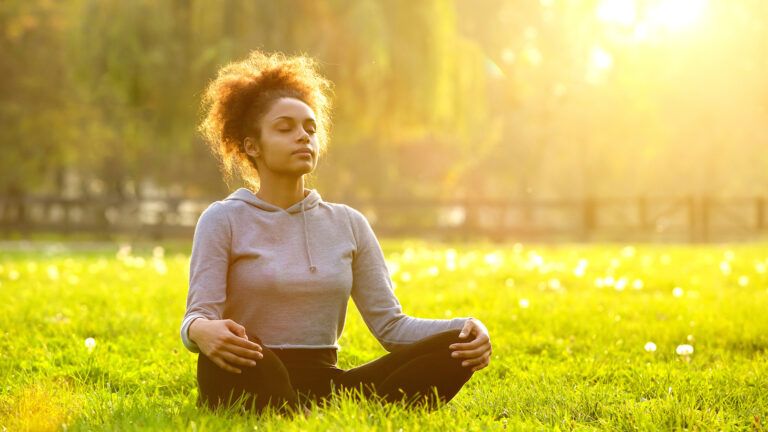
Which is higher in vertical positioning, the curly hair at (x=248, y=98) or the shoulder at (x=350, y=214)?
the curly hair at (x=248, y=98)

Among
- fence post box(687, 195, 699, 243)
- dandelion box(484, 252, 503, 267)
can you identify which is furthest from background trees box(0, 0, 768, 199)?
fence post box(687, 195, 699, 243)

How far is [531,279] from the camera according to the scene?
9844mm

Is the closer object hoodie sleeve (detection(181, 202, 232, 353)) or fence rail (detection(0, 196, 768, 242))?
hoodie sleeve (detection(181, 202, 232, 353))

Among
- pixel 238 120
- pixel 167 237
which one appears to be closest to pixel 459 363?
pixel 238 120

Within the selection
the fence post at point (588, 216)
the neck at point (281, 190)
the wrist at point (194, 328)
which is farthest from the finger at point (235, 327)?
the fence post at point (588, 216)

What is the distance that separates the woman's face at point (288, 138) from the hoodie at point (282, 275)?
183 mm

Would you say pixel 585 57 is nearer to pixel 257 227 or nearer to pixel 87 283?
pixel 87 283

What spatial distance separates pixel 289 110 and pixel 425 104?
15755mm

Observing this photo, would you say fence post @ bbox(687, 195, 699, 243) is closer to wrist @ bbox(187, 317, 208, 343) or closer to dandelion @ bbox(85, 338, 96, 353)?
dandelion @ bbox(85, 338, 96, 353)

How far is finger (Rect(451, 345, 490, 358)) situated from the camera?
3406 millimetres

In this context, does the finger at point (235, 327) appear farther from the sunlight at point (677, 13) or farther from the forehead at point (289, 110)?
the sunlight at point (677, 13)

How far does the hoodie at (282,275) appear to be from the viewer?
3521mm

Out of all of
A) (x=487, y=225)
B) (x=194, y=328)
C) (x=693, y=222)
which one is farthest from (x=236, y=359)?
(x=693, y=222)

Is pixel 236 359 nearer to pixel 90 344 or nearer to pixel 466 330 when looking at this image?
pixel 466 330
